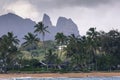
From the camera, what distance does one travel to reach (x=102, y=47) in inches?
5103

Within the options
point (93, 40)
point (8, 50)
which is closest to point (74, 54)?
point (93, 40)

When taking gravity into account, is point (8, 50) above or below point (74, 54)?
above

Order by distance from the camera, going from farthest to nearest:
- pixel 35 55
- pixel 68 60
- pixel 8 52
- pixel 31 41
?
pixel 35 55 → pixel 68 60 → pixel 31 41 → pixel 8 52

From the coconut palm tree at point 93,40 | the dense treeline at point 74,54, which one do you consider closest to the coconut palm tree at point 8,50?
the dense treeline at point 74,54

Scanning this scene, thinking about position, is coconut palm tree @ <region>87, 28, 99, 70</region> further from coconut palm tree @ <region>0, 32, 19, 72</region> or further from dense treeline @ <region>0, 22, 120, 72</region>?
coconut palm tree @ <region>0, 32, 19, 72</region>

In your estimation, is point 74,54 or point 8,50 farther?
point 74,54

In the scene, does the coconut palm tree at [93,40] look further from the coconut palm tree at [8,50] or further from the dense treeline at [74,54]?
the coconut palm tree at [8,50]

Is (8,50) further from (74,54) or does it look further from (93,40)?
(93,40)

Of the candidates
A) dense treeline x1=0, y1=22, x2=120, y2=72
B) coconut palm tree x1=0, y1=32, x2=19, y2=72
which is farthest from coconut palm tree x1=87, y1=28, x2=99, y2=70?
coconut palm tree x1=0, y1=32, x2=19, y2=72

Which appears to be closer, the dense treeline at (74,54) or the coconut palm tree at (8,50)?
the coconut palm tree at (8,50)

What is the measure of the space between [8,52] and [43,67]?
51.4 feet

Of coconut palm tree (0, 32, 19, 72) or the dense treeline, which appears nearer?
coconut palm tree (0, 32, 19, 72)

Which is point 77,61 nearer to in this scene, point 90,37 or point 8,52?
point 90,37

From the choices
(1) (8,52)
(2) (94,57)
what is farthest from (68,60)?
(1) (8,52)
